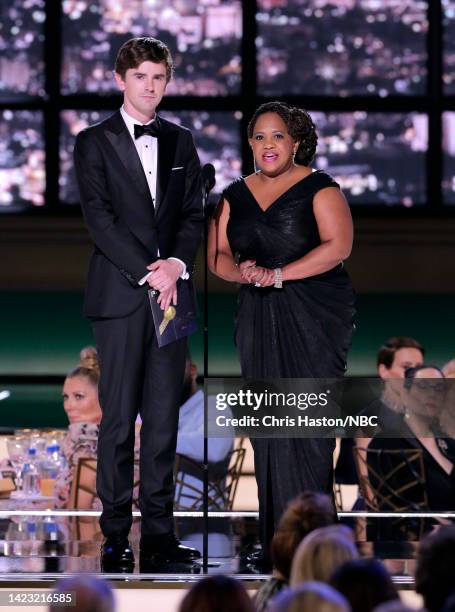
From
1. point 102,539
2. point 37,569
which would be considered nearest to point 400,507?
point 102,539

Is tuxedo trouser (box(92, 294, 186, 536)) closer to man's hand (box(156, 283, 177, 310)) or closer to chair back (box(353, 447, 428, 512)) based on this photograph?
man's hand (box(156, 283, 177, 310))

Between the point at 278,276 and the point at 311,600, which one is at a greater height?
the point at 278,276

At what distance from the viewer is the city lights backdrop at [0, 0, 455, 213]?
31.0 feet

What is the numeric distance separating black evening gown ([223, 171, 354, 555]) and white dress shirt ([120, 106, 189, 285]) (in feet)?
0.91

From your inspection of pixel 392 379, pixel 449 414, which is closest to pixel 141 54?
pixel 392 379

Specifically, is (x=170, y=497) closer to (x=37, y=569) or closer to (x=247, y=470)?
(x=37, y=569)

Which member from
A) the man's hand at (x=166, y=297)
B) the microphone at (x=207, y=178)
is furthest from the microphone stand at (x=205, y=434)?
the man's hand at (x=166, y=297)

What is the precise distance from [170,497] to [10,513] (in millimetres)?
686

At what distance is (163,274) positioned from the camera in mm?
4590

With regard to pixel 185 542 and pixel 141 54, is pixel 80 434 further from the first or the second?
pixel 141 54

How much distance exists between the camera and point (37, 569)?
4.60 meters

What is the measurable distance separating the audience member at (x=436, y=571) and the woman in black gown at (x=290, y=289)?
1.44 m

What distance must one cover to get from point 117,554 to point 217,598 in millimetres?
1677

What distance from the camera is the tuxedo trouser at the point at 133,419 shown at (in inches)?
181
